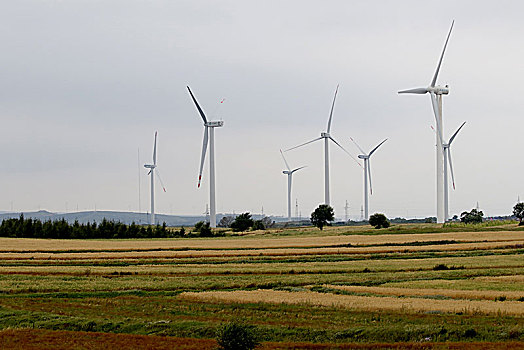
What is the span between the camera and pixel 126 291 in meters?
43.2

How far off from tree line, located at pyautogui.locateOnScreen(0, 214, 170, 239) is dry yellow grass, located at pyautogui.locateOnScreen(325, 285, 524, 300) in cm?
10502

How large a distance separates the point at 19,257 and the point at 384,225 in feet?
315

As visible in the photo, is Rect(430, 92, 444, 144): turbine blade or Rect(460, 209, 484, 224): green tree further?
Rect(460, 209, 484, 224): green tree

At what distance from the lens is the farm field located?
89.5 feet

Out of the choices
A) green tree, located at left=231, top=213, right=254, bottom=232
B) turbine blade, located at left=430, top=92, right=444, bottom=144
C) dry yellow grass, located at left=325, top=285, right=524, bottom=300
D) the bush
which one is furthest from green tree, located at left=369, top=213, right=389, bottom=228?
the bush

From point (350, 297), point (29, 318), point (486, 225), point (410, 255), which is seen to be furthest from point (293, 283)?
point (486, 225)

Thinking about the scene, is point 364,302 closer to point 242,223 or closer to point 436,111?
point 436,111

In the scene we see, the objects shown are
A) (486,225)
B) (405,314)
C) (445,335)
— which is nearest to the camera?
(445,335)

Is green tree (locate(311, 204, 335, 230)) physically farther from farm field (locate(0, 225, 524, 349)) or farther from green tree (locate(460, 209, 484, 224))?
farm field (locate(0, 225, 524, 349))

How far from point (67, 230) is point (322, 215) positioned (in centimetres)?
5904

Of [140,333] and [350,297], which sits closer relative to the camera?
[140,333]

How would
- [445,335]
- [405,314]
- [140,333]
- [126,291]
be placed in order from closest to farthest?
1. [445,335]
2. [140,333]
3. [405,314]
4. [126,291]

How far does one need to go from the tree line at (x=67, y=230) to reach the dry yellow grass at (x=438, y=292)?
10502 centimetres

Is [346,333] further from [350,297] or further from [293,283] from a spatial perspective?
[293,283]
